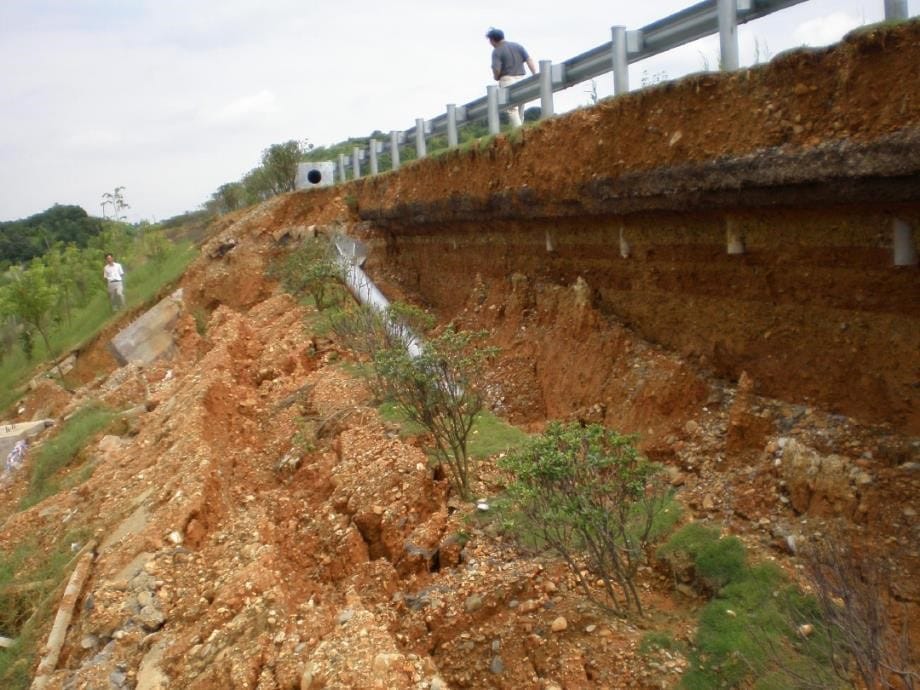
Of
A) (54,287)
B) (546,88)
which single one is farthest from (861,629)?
(54,287)

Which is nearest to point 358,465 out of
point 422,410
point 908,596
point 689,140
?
Result: point 422,410

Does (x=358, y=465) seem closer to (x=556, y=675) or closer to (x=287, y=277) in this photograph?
(x=556, y=675)

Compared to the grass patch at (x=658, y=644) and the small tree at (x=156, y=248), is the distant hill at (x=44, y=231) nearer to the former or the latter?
the small tree at (x=156, y=248)

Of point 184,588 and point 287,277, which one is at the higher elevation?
point 287,277

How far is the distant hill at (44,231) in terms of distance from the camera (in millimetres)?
53281

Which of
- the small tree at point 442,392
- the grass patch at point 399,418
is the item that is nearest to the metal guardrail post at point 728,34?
the small tree at point 442,392

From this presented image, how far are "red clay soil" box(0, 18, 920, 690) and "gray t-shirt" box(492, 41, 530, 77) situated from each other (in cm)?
183

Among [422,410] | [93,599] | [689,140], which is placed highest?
[689,140]

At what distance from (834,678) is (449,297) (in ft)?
28.8

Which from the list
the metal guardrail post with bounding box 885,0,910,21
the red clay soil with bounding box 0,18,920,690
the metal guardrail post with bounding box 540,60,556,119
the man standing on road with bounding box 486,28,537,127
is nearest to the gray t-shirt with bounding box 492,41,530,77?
the man standing on road with bounding box 486,28,537,127

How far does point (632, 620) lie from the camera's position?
4754 mm

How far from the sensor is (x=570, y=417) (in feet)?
25.3

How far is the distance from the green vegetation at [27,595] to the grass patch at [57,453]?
2.06 m

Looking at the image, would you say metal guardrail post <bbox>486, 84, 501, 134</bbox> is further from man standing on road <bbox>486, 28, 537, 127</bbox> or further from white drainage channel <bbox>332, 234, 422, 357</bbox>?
white drainage channel <bbox>332, 234, 422, 357</bbox>
